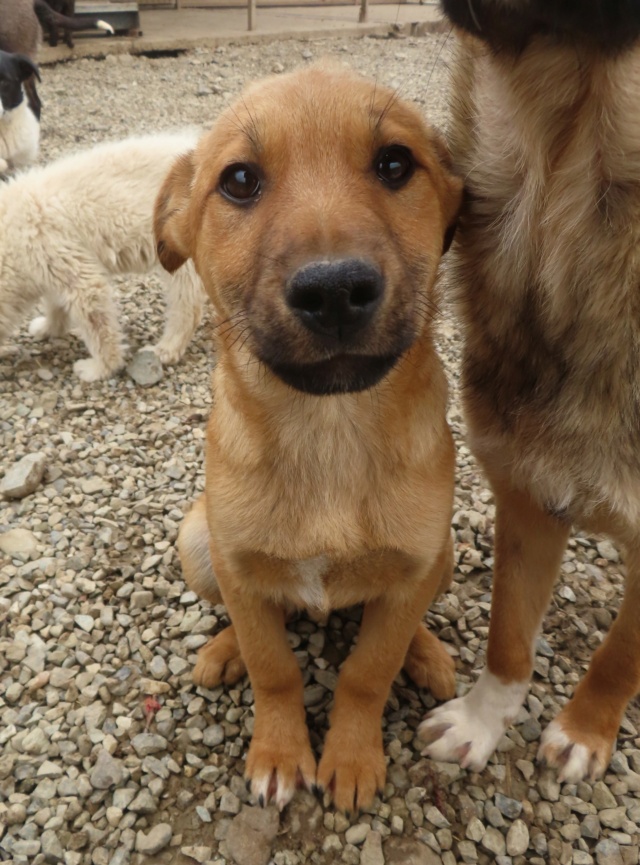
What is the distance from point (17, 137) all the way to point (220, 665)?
610cm

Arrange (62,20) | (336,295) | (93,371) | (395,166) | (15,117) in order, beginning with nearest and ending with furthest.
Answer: (336,295) → (395,166) → (93,371) → (15,117) → (62,20)

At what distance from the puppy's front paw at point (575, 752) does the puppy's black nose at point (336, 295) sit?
1530 millimetres

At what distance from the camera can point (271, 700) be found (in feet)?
6.91

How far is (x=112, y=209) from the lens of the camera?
167 inches

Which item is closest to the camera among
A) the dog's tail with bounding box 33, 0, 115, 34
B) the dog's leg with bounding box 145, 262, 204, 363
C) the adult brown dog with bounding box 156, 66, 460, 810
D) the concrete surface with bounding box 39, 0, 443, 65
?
the adult brown dog with bounding box 156, 66, 460, 810

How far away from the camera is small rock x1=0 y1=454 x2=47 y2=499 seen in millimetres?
3238

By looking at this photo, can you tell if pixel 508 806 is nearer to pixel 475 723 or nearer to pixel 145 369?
pixel 475 723

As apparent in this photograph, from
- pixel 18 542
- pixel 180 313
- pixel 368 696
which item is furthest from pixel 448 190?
pixel 180 313

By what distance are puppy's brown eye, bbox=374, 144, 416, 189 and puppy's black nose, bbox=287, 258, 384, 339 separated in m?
0.39

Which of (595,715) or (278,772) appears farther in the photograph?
(595,715)

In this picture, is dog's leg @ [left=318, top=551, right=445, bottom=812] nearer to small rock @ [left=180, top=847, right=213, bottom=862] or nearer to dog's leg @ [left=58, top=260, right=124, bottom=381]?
small rock @ [left=180, top=847, right=213, bottom=862]

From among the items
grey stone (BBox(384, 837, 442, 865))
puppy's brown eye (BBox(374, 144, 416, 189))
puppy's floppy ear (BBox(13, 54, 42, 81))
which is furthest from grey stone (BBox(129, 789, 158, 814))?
puppy's floppy ear (BBox(13, 54, 42, 81))

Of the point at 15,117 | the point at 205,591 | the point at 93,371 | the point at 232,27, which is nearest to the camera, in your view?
the point at 205,591

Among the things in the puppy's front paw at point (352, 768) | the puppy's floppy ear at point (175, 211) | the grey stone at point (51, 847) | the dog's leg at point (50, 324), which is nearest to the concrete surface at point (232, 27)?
the dog's leg at point (50, 324)
